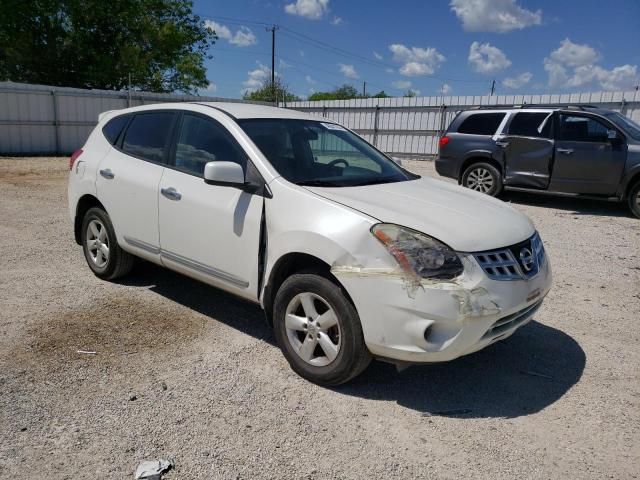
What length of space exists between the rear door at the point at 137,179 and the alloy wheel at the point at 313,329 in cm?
154

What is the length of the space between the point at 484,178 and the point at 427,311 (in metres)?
8.44

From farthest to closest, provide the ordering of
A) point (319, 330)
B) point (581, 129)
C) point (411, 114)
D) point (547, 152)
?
1. point (411, 114)
2. point (547, 152)
3. point (581, 129)
4. point (319, 330)

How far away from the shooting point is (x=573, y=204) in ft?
35.0

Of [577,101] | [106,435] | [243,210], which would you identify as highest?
[577,101]

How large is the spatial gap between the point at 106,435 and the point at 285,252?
1.41 meters

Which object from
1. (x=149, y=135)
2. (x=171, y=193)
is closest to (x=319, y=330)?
(x=171, y=193)

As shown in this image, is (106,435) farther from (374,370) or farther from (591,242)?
(591,242)

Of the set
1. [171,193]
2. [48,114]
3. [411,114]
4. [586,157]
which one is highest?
[411,114]

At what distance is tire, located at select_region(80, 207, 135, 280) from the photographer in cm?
475

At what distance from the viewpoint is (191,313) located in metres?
4.33

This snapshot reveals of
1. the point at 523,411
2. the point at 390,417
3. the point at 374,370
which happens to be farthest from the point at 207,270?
the point at 523,411

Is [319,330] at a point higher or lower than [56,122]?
lower

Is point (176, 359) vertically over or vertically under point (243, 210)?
under

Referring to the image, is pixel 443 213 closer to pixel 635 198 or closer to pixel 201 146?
pixel 201 146
